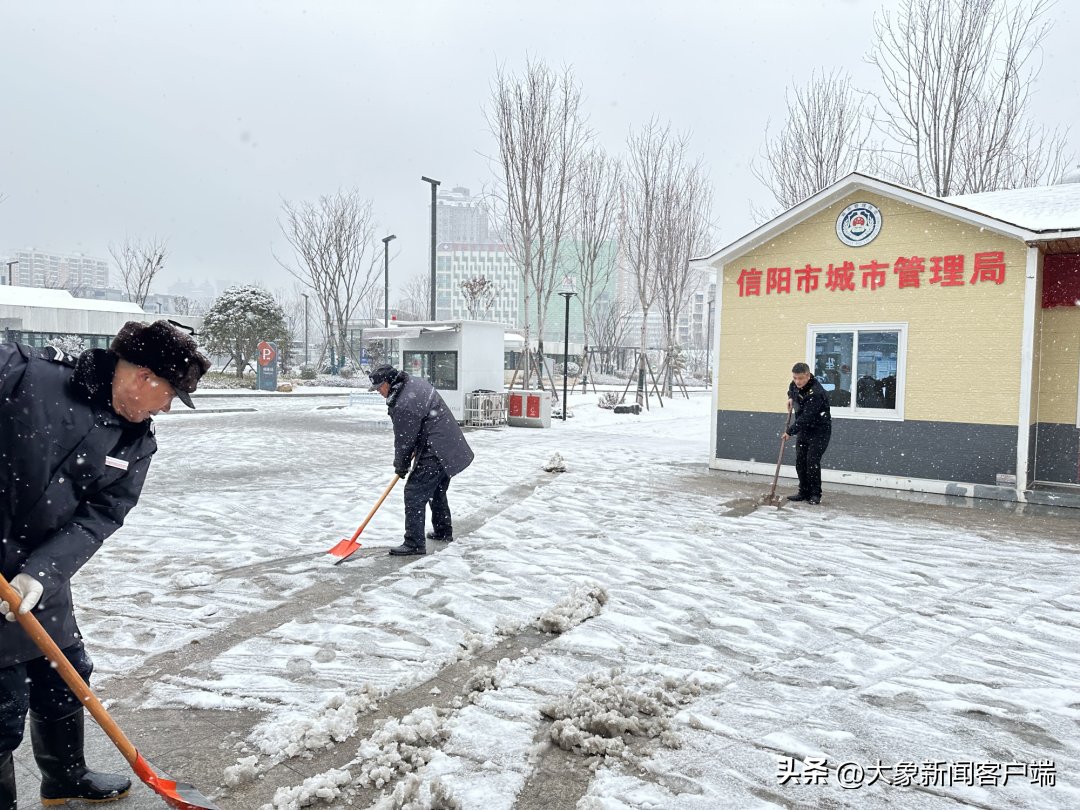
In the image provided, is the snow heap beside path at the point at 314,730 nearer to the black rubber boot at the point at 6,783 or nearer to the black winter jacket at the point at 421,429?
the black rubber boot at the point at 6,783

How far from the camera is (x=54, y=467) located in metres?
2.32

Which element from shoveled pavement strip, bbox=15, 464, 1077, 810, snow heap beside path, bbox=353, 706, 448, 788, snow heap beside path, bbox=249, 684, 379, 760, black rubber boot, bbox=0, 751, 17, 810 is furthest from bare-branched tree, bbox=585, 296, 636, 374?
black rubber boot, bbox=0, 751, 17, 810

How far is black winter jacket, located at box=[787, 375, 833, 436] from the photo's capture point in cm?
869

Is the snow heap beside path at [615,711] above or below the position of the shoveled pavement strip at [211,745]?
above

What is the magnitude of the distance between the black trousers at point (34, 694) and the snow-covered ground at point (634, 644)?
704 millimetres

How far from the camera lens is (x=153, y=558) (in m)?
6.00

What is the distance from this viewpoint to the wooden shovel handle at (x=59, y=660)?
214cm

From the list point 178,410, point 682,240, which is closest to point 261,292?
point 178,410

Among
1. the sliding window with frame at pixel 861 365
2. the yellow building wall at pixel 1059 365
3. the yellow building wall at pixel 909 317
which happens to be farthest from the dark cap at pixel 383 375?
the yellow building wall at pixel 1059 365

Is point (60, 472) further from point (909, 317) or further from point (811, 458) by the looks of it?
point (909, 317)

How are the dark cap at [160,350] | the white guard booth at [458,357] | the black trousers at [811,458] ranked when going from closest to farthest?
the dark cap at [160,350], the black trousers at [811,458], the white guard booth at [458,357]

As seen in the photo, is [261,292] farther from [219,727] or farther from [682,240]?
[219,727]

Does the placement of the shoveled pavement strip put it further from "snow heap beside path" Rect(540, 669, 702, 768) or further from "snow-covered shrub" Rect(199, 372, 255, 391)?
"snow-covered shrub" Rect(199, 372, 255, 391)

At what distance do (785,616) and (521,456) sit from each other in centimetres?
829
